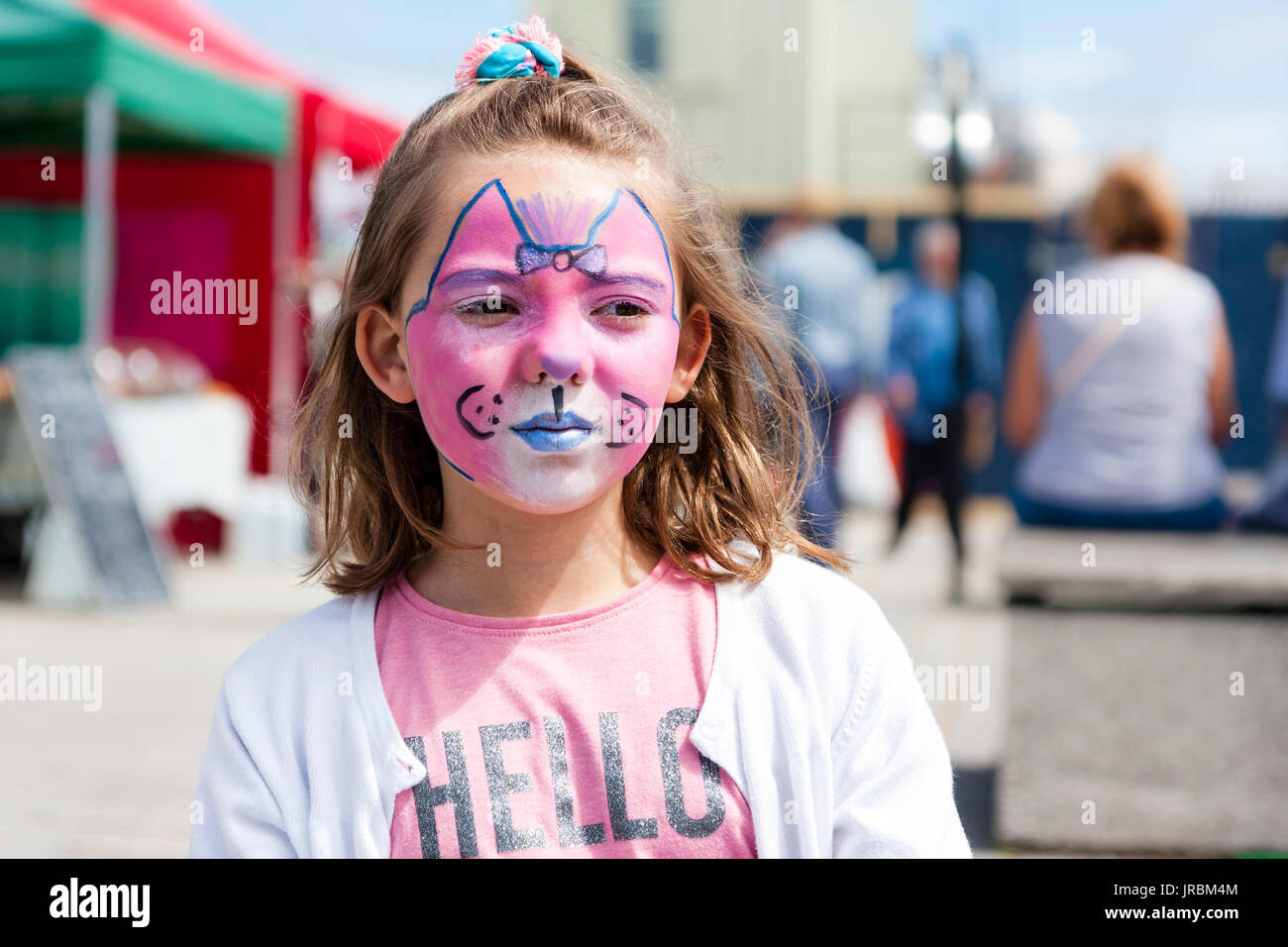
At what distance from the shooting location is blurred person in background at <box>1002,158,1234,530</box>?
13.3ft

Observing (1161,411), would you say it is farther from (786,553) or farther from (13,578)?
(13,578)

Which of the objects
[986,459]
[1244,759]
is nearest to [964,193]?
[1244,759]

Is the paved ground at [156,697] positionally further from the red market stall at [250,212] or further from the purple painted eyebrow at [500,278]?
the red market stall at [250,212]

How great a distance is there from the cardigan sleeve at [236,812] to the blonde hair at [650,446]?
236 millimetres

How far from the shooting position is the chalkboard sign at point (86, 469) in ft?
22.1

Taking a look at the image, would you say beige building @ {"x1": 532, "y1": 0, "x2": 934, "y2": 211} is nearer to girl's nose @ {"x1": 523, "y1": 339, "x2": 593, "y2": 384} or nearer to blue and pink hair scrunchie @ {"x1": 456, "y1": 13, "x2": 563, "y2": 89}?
blue and pink hair scrunchie @ {"x1": 456, "y1": 13, "x2": 563, "y2": 89}

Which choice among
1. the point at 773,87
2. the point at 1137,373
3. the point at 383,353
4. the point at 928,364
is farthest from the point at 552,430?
the point at 773,87

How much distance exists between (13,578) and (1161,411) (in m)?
6.28

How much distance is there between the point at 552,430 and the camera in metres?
1.43

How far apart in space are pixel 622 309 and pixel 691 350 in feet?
0.66

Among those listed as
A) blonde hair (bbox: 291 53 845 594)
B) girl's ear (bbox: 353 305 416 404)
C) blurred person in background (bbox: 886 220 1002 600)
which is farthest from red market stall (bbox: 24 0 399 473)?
girl's ear (bbox: 353 305 416 404)

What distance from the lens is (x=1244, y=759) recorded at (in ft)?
12.7

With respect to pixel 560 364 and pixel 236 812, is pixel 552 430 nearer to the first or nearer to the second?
pixel 560 364

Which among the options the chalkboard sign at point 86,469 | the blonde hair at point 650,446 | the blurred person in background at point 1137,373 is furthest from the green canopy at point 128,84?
the blonde hair at point 650,446
